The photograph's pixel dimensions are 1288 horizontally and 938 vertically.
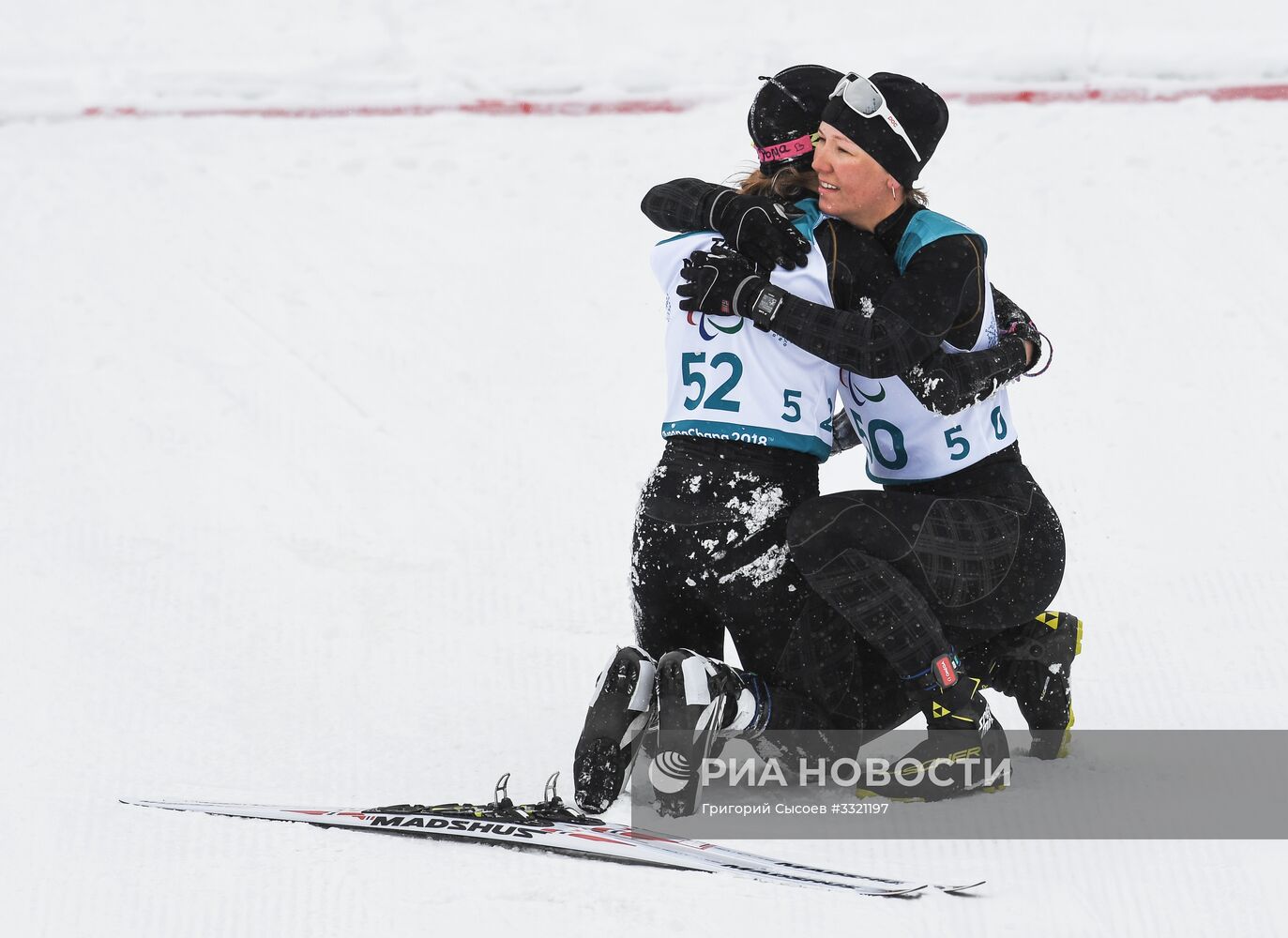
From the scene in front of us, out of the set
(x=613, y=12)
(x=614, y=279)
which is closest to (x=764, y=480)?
(x=614, y=279)

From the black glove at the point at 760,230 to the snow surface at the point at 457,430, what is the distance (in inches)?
49.1

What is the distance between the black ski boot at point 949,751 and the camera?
3.16 metres

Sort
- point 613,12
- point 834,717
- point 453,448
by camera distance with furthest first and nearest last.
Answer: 1. point 613,12
2. point 453,448
3. point 834,717

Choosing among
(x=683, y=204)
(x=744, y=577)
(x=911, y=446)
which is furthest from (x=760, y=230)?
(x=744, y=577)

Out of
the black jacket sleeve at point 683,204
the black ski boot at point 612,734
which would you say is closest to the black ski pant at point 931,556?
the black ski boot at point 612,734

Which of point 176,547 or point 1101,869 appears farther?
point 176,547

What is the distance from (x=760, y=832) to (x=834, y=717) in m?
0.36

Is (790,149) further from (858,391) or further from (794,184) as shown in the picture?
(858,391)

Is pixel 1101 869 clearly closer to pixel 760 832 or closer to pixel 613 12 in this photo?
pixel 760 832

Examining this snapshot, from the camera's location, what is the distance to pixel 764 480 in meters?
3.11

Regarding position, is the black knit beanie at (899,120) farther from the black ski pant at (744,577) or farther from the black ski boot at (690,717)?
the black ski boot at (690,717)

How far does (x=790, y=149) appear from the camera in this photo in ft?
10.4

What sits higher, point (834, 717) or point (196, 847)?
point (834, 717)

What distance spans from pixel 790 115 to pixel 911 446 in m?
0.80
